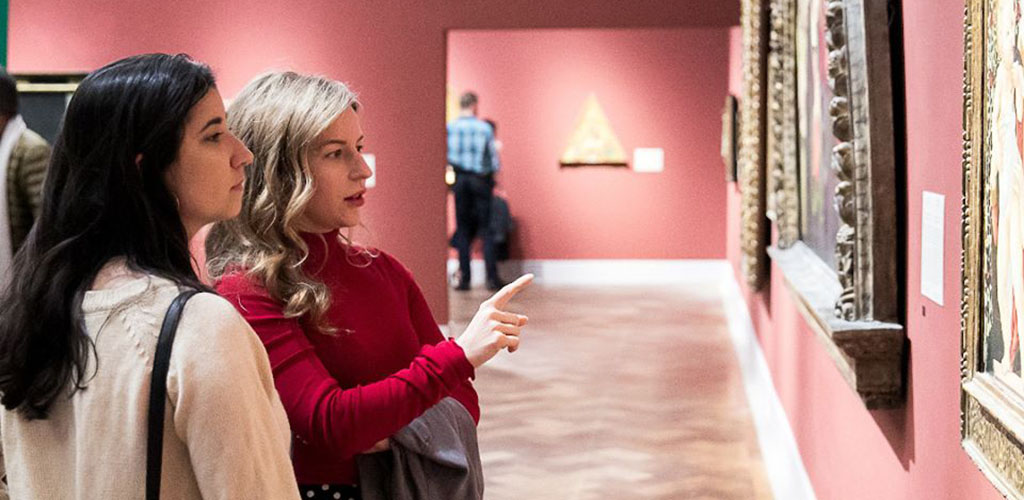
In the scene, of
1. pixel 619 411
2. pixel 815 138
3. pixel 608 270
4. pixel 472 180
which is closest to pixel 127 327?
pixel 815 138

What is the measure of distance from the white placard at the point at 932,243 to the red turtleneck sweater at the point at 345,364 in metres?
1.16

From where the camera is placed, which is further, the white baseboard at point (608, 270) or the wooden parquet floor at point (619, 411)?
the white baseboard at point (608, 270)

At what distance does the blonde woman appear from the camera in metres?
2.72

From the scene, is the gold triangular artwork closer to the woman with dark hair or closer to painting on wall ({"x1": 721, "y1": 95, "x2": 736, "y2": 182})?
painting on wall ({"x1": 721, "y1": 95, "x2": 736, "y2": 182})

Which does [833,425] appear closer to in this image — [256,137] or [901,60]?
[901,60]

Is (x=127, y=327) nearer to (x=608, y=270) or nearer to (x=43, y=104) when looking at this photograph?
(x=43, y=104)

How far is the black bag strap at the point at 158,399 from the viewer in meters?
2.02

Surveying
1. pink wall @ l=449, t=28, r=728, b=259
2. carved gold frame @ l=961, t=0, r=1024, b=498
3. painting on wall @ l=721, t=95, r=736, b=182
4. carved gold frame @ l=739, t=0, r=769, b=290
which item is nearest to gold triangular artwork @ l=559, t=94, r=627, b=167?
pink wall @ l=449, t=28, r=728, b=259

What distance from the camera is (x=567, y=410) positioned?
993cm

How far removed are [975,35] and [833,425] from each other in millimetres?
2954

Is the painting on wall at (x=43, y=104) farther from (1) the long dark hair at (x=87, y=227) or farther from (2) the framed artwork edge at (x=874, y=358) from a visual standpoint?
A: (1) the long dark hair at (x=87, y=227)

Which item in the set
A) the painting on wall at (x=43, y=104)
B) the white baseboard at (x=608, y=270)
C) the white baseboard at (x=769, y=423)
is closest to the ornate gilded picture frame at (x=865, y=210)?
the white baseboard at (x=769, y=423)

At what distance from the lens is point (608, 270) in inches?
747

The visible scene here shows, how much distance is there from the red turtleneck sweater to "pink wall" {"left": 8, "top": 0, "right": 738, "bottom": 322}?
9822 millimetres
